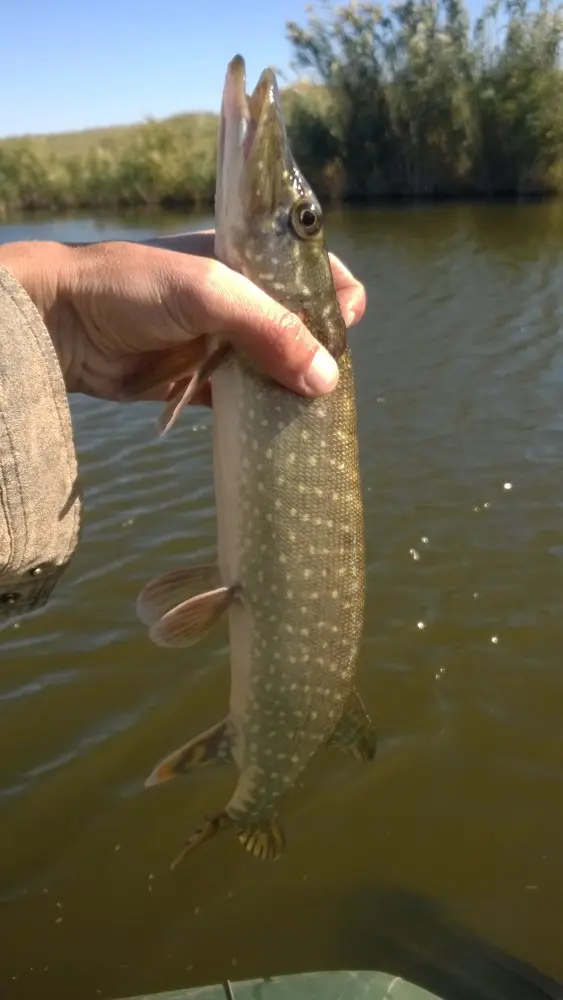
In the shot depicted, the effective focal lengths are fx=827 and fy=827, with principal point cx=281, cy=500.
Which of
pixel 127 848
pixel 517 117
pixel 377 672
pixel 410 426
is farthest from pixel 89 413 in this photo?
pixel 517 117

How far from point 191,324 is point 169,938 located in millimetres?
2368

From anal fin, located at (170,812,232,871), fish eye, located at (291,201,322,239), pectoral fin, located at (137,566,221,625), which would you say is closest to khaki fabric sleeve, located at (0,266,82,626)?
pectoral fin, located at (137,566,221,625)

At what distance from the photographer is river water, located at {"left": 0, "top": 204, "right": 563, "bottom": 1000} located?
3.12 metres

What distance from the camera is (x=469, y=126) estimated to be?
32.9 meters

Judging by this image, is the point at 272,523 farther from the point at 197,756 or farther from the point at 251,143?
the point at 251,143

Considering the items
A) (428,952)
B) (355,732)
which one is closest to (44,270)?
(355,732)

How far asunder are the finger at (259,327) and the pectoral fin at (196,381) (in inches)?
2.0

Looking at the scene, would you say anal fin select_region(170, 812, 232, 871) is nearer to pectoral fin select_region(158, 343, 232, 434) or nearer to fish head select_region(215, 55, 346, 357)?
pectoral fin select_region(158, 343, 232, 434)

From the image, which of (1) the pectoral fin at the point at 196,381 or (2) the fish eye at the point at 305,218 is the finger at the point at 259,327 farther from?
(2) the fish eye at the point at 305,218

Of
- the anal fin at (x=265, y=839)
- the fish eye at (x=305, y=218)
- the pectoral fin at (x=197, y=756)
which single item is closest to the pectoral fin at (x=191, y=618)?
the pectoral fin at (x=197, y=756)

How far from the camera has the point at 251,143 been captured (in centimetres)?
195

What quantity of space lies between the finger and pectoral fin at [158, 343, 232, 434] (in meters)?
0.05

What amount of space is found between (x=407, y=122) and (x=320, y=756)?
35.7 metres

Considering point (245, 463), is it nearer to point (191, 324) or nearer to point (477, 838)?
point (191, 324)
